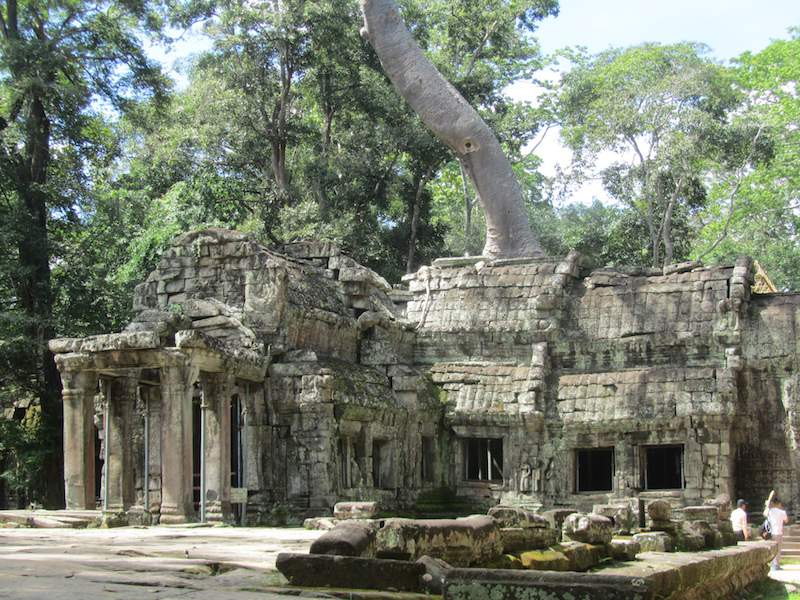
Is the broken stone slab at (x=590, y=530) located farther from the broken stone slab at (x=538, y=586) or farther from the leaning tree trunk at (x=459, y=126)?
the leaning tree trunk at (x=459, y=126)

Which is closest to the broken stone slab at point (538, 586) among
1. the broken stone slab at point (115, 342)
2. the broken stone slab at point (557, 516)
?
the broken stone slab at point (557, 516)

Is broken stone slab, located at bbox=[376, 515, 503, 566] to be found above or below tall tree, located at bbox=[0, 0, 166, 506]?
below

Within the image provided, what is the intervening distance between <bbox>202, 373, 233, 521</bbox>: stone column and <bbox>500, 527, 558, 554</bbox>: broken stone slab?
10.6m

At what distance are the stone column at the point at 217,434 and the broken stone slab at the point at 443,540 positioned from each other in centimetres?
1152

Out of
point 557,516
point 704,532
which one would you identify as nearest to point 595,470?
point 704,532

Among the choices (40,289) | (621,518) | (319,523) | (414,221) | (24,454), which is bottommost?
(319,523)

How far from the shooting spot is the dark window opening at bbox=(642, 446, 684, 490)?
88.3 feet

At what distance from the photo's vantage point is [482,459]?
28234 millimetres

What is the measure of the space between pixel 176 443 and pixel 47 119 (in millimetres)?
14020

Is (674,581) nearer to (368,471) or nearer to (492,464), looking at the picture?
(368,471)

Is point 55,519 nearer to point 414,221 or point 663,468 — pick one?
point 663,468

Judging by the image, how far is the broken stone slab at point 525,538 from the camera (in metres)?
12.0

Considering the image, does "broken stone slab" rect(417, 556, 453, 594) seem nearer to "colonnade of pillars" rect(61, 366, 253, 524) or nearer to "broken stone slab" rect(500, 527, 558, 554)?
"broken stone slab" rect(500, 527, 558, 554)

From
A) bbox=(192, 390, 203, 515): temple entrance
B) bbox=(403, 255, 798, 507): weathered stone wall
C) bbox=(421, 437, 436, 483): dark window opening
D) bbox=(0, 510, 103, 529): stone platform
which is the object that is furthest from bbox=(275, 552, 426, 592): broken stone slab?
bbox=(421, 437, 436, 483): dark window opening
